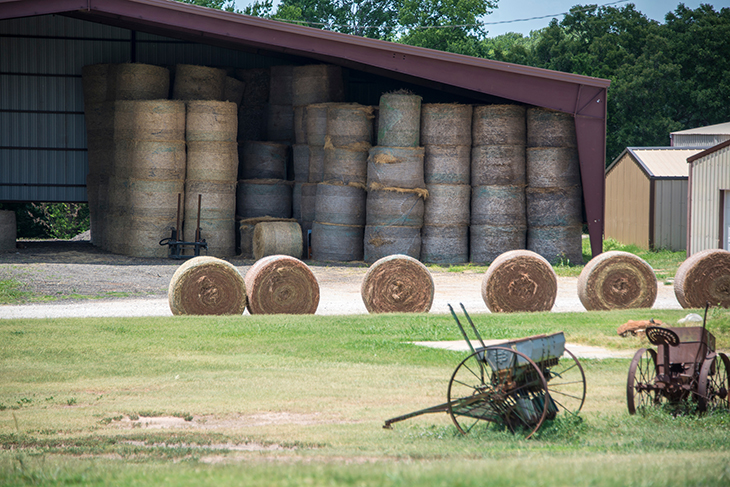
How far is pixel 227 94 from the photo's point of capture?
78.6ft

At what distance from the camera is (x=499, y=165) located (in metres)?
21.0

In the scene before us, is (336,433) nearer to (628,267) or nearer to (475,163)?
(628,267)

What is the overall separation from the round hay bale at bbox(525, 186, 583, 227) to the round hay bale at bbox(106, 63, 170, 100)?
1023cm

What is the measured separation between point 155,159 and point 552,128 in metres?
10.00

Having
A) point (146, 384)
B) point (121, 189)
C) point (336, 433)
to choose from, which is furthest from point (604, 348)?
point (121, 189)

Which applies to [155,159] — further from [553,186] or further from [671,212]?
[671,212]

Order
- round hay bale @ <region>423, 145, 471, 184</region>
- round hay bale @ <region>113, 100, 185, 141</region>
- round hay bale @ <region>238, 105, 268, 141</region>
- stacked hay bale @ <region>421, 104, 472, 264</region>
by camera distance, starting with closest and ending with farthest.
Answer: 1. round hay bale @ <region>113, 100, 185, 141</region>
2. stacked hay bale @ <region>421, 104, 472, 264</region>
3. round hay bale @ <region>423, 145, 471, 184</region>
4. round hay bale @ <region>238, 105, 268, 141</region>

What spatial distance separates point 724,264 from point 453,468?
412 inches

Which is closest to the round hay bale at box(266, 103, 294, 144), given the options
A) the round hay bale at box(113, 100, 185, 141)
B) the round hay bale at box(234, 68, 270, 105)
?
the round hay bale at box(234, 68, 270, 105)

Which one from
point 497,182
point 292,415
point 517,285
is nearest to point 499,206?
point 497,182

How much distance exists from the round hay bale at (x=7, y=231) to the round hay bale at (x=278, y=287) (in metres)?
12.3

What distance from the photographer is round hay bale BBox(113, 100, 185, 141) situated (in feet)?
68.5

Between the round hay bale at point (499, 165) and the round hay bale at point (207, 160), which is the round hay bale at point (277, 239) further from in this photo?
the round hay bale at point (499, 165)

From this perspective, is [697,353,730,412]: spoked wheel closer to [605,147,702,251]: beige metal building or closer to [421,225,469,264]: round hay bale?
[421,225,469,264]: round hay bale
